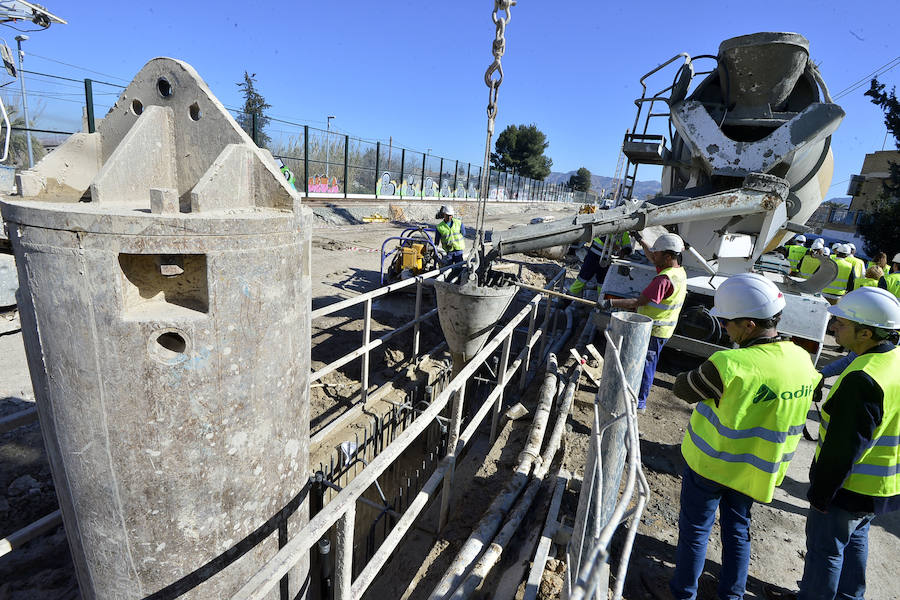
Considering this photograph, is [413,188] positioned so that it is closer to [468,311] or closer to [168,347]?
[468,311]

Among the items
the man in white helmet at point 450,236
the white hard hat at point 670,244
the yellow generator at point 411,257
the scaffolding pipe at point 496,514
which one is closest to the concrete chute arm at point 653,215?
the white hard hat at point 670,244

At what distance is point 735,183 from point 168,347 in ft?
22.7

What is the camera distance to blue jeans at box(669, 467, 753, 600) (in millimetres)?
2537

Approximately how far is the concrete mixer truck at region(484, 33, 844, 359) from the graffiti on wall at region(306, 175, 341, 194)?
54.6ft

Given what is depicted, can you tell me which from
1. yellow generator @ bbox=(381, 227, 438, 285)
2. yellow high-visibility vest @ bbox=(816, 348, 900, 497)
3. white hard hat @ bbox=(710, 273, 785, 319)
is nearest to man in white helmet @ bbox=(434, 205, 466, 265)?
yellow generator @ bbox=(381, 227, 438, 285)

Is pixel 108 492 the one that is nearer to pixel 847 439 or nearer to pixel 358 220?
pixel 847 439

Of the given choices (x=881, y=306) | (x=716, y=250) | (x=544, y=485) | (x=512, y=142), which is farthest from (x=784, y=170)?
(x=512, y=142)

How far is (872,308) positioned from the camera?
2.43m

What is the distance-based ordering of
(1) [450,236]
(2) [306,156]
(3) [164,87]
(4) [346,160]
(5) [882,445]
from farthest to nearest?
(4) [346,160] → (2) [306,156] → (1) [450,236] → (5) [882,445] → (3) [164,87]

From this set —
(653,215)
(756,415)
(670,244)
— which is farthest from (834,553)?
(653,215)

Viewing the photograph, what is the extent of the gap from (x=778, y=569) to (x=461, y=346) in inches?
128

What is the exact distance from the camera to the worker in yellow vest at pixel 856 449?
228 centimetres

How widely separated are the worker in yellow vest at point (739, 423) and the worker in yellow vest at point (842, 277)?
24.2 ft

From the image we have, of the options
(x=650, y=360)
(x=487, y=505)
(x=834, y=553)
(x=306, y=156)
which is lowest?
(x=487, y=505)
